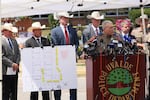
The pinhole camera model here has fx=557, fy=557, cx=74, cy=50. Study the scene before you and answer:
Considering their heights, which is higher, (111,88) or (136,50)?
(136,50)

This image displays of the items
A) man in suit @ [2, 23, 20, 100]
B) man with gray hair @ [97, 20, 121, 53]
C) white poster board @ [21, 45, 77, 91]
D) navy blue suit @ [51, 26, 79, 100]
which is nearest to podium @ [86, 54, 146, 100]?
man with gray hair @ [97, 20, 121, 53]

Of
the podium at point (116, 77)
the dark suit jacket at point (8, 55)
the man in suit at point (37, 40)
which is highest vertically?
the man in suit at point (37, 40)

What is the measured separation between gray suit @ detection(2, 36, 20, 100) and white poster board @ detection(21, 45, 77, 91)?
593 mm

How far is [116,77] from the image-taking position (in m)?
10.0

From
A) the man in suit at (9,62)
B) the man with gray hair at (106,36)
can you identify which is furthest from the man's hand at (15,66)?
the man with gray hair at (106,36)

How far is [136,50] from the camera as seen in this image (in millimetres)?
10352

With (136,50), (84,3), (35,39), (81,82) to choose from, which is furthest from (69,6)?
(81,82)

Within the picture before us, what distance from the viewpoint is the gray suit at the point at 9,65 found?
35.0 feet

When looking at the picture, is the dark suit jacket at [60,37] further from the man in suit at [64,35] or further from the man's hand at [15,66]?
the man's hand at [15,66]

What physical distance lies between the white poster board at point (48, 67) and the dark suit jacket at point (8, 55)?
1.74 ft

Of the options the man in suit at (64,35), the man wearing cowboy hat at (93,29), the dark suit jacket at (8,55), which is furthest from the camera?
the man wearing cowboy hat at (93,29)

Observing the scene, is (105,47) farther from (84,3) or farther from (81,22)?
(81,22)

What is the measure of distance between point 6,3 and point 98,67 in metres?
2.31

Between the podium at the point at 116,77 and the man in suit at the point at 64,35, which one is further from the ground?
the man in suit at the point at 64,35
